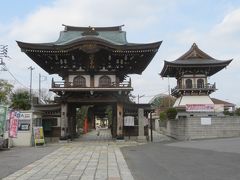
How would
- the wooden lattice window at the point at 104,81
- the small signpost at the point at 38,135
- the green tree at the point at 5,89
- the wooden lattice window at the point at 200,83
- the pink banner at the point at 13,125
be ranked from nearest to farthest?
the pink banner at the point at 13,125
the small signpost at the point at 38,135
the wooden lattice window at the point at 104,81
the wooden lattice window at the point at 200,83
the green tree at the point at 5,89

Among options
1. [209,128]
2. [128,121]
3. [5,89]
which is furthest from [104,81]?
[5,89]

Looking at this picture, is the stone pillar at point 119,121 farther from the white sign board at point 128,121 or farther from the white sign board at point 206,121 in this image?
the white sign board at point 206,121

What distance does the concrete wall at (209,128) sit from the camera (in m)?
35.7

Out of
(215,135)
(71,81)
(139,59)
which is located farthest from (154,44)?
(215,135)

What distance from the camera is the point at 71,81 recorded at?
115 feet

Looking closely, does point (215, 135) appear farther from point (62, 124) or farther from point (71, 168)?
point (71, 168)

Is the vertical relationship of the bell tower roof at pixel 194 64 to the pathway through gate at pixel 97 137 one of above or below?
above

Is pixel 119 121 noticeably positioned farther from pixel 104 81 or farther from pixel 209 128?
pixel 209 128

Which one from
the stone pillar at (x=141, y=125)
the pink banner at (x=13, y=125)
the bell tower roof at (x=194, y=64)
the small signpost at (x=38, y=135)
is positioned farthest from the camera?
the bell tower roof at (x=194, y=64)

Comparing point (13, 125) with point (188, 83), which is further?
point (188, 83)

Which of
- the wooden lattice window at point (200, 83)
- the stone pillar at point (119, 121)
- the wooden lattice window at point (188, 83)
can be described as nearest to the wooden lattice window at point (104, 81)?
the stone pillar at point (119, 121)

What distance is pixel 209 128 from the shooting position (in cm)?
3612

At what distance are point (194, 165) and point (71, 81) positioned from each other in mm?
21711

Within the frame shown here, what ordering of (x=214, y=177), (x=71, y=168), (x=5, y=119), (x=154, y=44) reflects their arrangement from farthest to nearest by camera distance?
(x=154, y=44) → (x=5, y=119) → (x=71, y=168) → (x=214, y=177)
